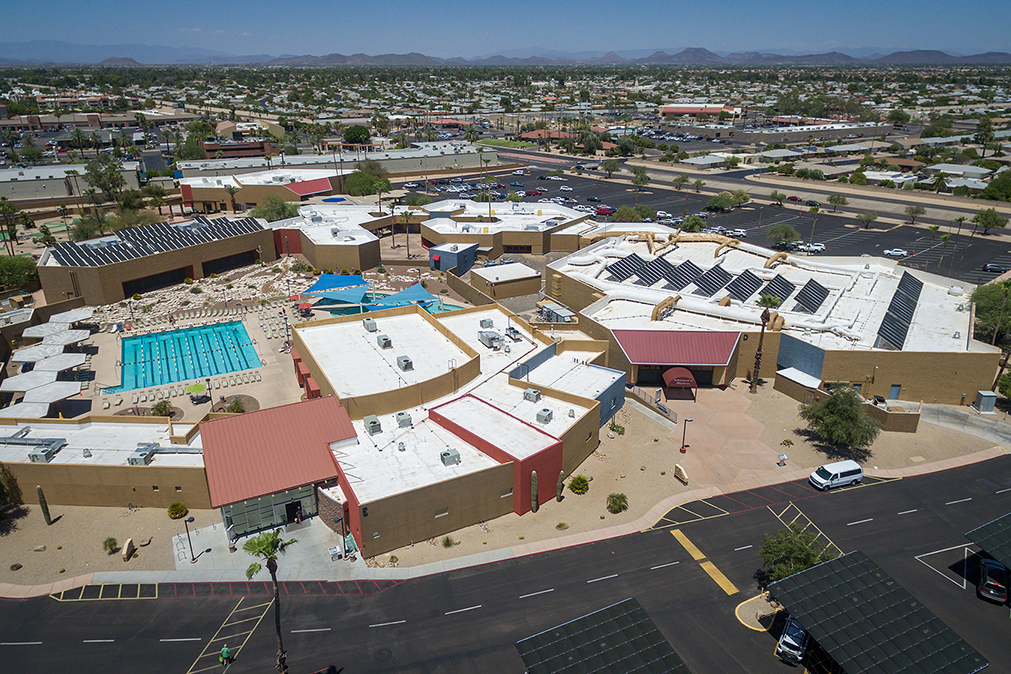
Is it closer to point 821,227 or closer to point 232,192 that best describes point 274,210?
point 232,192

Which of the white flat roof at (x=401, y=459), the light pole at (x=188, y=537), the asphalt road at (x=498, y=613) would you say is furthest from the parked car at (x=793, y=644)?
the light pole at (x=188, y=537)

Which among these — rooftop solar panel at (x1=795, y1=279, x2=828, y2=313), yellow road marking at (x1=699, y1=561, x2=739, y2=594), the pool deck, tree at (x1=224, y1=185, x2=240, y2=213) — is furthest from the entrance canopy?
tree at (x1=224, y1=185, x2=240, y2=213)

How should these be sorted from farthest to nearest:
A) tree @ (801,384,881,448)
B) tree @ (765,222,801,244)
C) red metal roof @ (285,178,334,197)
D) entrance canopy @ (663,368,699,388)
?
red metal roof @ (285,178,334,197) < tree @ (765,222,801,244) < entrance canopy @ (663,368,699,388) < tree @ (801,384,881,448)

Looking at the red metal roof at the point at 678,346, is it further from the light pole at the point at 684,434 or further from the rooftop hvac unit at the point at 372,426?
the rooftop hvac unit at the point at 372,426

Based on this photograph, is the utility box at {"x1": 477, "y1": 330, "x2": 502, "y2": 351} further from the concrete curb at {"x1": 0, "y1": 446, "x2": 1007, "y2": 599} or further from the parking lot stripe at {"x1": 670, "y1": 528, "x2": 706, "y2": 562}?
the parking lot stripe at {"x1": 670, "y1": 528, "x2": 706, "y2": 562}

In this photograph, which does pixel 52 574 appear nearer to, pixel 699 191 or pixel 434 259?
pixel 434 259

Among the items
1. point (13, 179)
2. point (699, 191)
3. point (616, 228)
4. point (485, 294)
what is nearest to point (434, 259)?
point (485, 294)
